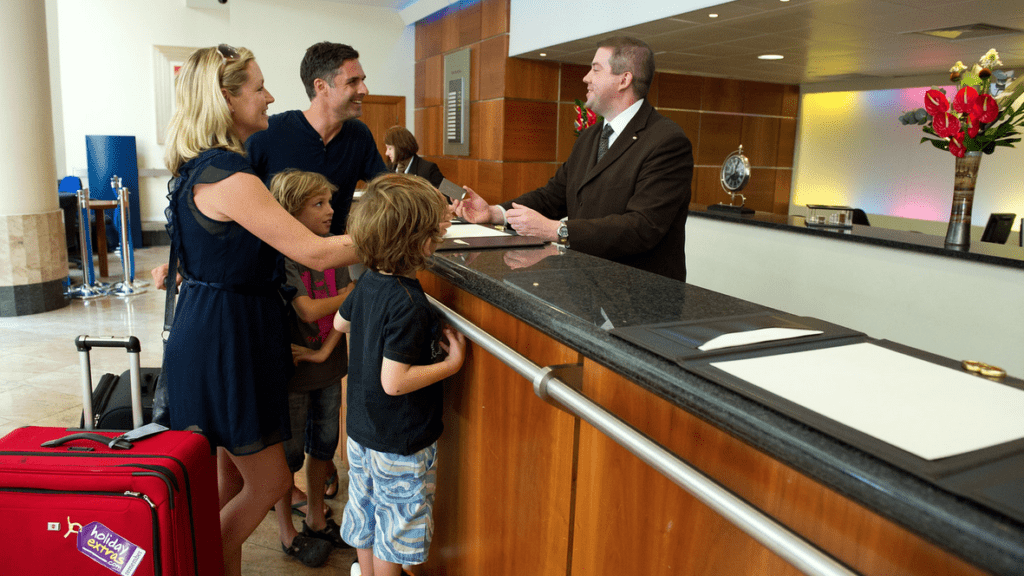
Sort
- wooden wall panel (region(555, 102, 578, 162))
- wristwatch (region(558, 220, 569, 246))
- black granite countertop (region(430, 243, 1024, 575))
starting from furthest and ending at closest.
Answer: wooden wall panel (region(555, 102, 578, 162)) → wristwatch (region(558, 220, 569, 246)) → black granite countertop (region(430, 243, 1024, 575))

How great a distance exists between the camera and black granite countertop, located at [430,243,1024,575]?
60 centimetres

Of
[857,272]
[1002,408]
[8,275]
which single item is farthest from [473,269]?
[8,275]

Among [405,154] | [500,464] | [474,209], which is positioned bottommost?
[500,464]

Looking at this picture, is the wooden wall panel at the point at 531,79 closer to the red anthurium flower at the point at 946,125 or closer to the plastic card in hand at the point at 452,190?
the red anthurium flower at the point at 946,125

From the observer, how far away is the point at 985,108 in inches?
126

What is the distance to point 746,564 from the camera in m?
0.89

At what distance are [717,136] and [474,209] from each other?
701cm

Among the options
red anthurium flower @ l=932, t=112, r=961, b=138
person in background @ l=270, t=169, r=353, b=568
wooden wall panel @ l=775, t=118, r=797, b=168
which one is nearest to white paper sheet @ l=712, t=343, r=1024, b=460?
person in background @ l=270, t=169, r=353, b=568

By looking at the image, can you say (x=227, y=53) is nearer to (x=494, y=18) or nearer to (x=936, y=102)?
(x=936, y=102)

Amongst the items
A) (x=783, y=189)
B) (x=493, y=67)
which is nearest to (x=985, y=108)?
(x=493, y=67)

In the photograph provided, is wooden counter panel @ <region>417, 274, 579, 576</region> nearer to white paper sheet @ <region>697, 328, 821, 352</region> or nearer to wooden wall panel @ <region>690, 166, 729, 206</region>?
white paper sheet @ <region>697, 328, 821, 352</region>

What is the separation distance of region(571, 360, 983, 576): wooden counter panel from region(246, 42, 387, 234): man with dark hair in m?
1.85

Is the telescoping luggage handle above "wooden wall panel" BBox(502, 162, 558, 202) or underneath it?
underneath

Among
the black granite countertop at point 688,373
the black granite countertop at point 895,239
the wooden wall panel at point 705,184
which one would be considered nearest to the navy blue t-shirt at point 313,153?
the black granite countertop at point 688,373
